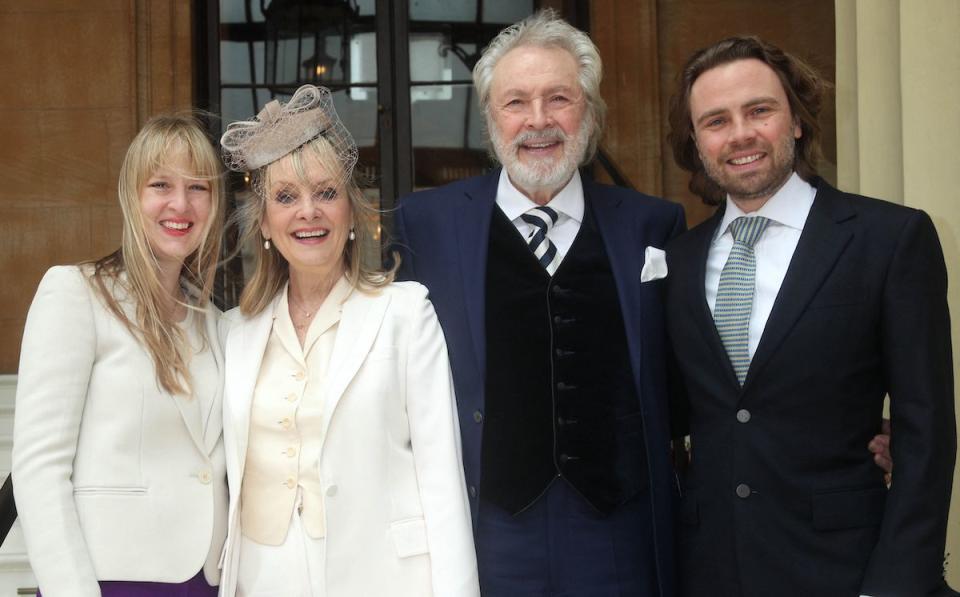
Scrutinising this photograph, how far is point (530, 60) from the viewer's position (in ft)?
9.32

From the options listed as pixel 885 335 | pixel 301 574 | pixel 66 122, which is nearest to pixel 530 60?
pixel 885 335

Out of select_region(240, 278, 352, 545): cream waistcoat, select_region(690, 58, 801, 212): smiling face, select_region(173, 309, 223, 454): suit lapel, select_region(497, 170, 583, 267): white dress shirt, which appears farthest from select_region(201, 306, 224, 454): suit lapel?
select_region(690, 58, 801, 212): smiling face

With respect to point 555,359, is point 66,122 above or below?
above

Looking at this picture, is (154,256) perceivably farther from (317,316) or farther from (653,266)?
(653,266)

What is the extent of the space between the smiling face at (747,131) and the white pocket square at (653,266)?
240 mm

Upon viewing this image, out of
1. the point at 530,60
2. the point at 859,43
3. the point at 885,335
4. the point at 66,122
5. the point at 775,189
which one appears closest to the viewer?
the point at 885,335

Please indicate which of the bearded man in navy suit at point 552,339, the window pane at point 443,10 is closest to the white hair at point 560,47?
the bearded man in navy suit at point 552,339

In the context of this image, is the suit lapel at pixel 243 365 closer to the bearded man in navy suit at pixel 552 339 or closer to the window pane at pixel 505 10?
the bearded man in navy suit at pixel 552 339

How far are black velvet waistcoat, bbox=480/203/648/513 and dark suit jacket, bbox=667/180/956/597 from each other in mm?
269

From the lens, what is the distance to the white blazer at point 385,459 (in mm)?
2355

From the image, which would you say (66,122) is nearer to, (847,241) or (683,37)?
(683,37)

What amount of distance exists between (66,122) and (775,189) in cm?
458

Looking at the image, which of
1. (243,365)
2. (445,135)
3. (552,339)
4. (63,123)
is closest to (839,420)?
(552,339)

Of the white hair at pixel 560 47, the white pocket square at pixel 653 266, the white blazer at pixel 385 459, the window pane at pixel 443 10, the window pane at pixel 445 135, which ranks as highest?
the window pane at pixel 443 10
